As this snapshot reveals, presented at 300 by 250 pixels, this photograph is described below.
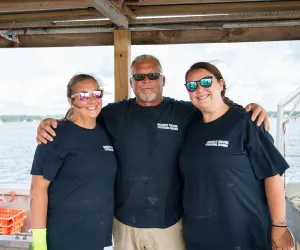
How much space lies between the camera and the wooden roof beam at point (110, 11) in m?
2.19

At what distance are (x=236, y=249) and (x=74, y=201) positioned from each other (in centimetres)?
96

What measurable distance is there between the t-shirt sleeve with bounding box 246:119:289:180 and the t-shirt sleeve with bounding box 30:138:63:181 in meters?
1.10

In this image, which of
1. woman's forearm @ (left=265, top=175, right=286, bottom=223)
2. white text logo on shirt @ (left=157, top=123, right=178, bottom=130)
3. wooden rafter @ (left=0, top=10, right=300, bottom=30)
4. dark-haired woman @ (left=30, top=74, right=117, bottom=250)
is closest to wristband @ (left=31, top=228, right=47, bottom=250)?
dark-haired woman @ (left=30, top=74, right=117, bottom=250)

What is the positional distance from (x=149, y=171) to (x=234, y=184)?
0.61 m

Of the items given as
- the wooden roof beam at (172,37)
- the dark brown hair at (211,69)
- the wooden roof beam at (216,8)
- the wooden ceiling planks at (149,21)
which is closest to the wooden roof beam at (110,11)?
the wooden ceiling planks at (149,21)

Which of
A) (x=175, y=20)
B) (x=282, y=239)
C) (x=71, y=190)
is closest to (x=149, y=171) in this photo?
(x=71, y=190)

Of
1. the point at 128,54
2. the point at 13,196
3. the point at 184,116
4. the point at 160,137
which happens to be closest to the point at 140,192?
the point at 160,137

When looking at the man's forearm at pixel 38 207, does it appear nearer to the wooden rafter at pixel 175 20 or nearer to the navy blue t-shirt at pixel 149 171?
the navy blue t-shirt at pixel 149 171

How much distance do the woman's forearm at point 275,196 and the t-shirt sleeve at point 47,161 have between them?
1.20 metres

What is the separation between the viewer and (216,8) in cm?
259

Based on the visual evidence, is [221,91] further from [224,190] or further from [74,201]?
[74,201]

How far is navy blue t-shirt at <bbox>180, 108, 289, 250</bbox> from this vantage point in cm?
184

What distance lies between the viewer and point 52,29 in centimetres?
299

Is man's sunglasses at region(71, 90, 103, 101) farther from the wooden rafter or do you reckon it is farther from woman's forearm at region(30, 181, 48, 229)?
the wooden rafter
